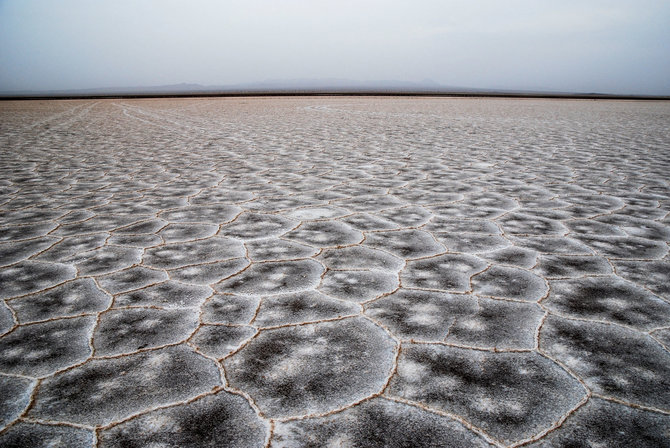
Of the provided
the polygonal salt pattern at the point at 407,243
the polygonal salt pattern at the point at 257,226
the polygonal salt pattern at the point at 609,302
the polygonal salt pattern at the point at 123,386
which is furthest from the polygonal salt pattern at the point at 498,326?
the polygonal salt pattern at the point at 257,226

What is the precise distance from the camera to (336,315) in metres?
1.47

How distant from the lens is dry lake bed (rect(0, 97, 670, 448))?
3.34 feet

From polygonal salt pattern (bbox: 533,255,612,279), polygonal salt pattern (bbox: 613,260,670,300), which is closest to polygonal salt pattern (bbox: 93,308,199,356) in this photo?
polygonal salt pattern (bbox: 533,255,612,279)

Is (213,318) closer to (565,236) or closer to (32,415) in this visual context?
(32,415)

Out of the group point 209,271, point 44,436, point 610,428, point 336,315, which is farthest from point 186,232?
point 610,428

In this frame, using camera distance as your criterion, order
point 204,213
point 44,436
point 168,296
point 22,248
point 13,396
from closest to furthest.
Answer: point 44,436
point 13,396
point 168,296
point 22,248
point 204,213

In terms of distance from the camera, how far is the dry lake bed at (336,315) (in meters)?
1.02

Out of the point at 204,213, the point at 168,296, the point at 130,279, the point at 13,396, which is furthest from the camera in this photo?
the point at 204,213

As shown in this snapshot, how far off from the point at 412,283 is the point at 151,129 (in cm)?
743

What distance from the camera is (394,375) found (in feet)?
3.83

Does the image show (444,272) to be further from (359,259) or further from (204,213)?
(204,213)

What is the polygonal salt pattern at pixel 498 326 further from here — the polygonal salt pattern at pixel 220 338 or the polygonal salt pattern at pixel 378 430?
the polygonal salt pattern at pixel 220 338

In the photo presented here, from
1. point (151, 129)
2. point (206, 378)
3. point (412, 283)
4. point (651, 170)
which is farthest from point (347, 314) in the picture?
point (151, 129)

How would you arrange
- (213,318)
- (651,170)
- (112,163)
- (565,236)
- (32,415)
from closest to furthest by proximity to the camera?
1. (32,415)
2. (213,318)
3. (565,236)
4. (651,170)
5. (112,163)
